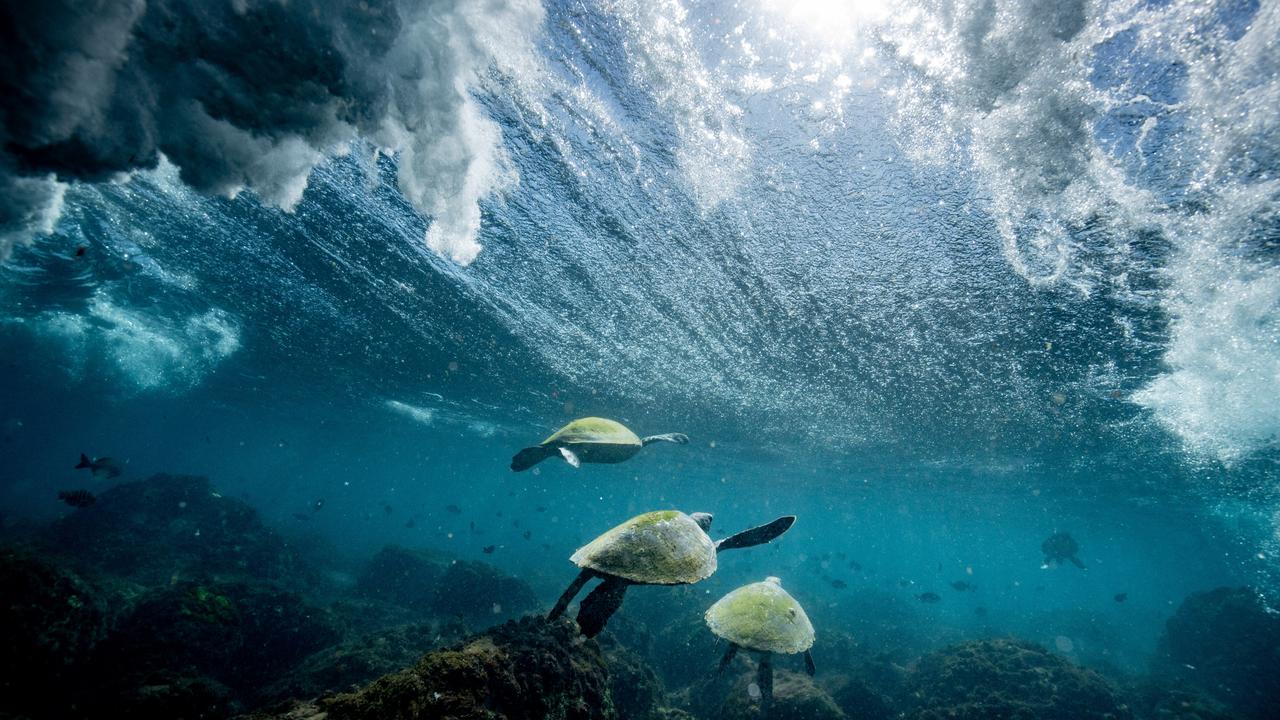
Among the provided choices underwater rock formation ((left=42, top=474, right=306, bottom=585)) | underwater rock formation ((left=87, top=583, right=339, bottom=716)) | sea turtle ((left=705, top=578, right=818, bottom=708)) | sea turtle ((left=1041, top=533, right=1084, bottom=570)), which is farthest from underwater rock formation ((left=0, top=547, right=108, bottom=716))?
sea turtle ((left=1041, top=533, right=1084, bottom=570))

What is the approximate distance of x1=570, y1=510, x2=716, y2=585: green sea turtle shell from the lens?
13.2 ft

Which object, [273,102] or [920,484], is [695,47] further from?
[920,484]

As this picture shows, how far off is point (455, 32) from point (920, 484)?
3748 centimetres

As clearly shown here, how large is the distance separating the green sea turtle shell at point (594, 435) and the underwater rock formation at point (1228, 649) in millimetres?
25572

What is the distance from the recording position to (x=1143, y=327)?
1009cm

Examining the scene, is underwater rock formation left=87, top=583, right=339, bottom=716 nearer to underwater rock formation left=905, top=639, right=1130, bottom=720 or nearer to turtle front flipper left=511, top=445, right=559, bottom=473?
turtle front flipper left=511, top=445, right=559, bottom=473

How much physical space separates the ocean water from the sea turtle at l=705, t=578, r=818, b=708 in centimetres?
155

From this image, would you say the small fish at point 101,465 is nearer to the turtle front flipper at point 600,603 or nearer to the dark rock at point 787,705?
the turtle front flipper at point 600,603

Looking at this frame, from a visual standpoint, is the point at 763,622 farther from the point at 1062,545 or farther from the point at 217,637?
the point at 1062,545

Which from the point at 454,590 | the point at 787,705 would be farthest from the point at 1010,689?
the point at 454,590

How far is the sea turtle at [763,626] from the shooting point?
16.6ft

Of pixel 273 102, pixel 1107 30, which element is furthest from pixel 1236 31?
pixel 273 102

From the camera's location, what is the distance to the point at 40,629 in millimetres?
6438

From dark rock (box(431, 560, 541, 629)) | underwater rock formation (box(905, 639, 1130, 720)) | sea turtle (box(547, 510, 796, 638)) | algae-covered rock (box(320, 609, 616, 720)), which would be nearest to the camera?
algae-covered rock (box(320, 609, 616, 720))
